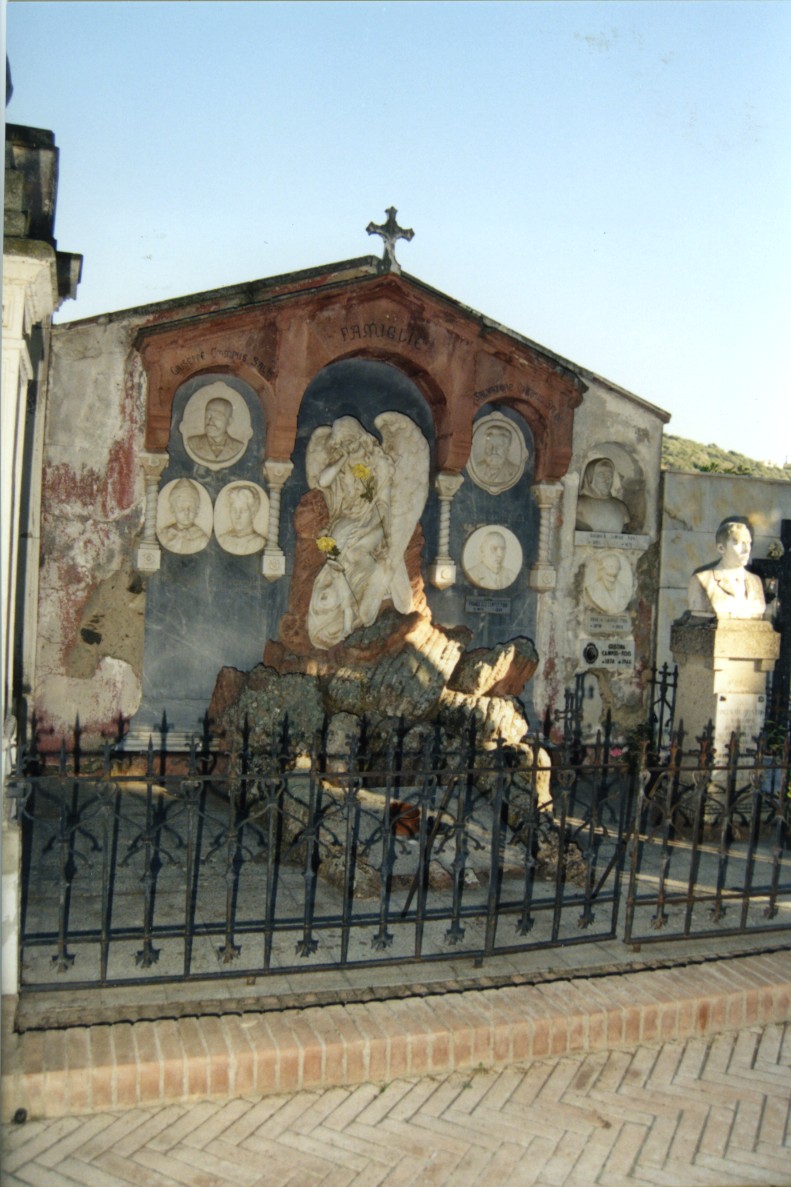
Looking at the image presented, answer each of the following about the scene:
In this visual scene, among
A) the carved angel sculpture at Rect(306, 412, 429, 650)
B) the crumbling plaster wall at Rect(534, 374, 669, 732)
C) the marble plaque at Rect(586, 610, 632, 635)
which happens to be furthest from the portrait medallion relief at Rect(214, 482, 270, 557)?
the marble plaque at Rect(586, 610, 632, 635)

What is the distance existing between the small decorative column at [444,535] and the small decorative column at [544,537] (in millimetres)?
1043

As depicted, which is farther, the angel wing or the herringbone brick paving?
the angel wing

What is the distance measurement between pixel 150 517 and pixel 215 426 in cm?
121

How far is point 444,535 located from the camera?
37.7 ft

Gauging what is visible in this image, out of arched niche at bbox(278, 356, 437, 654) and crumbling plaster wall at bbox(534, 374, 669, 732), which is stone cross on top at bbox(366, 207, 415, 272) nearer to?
arched niche at bbox(278, 356, 437, 654)

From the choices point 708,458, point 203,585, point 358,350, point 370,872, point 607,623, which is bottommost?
→ point 370,872

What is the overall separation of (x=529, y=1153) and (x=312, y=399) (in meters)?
8.17

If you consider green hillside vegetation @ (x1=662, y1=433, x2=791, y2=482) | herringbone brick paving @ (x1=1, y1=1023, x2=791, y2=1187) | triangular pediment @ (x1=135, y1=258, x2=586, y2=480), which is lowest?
herringbone brick paving @ (x1=1, y1=1023, x2=791, y2=1187)

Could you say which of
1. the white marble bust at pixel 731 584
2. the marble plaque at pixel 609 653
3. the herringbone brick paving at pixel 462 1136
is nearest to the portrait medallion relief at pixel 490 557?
the marble plaque at pixel 609 653

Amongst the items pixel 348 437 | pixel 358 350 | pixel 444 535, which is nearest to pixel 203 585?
pixel 348 437

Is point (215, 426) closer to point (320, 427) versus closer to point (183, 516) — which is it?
point (183, 516)

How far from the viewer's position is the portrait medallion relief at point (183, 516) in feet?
34.0

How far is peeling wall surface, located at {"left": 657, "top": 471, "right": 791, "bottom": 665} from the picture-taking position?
12508 millimetres

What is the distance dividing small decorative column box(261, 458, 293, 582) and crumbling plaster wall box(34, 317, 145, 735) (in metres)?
1.33
